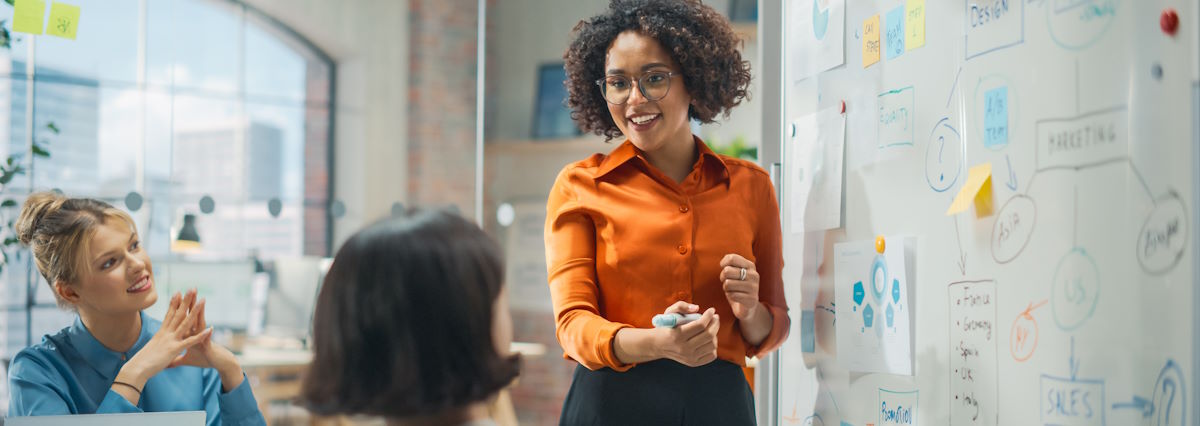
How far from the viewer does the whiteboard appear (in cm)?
120

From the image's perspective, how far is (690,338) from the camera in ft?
5.42

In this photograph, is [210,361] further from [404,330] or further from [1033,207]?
[1033,207]

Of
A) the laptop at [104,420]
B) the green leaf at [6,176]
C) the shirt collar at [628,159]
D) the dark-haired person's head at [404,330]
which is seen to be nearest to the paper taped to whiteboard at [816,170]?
the shirt collar at [628,159]

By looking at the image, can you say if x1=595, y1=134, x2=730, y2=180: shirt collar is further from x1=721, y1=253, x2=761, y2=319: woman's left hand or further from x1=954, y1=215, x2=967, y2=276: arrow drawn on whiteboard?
Answer: x1=954, y1=215, x2=967, y2=276: arrow drawn on whiteboard

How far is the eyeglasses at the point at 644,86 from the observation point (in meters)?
1.88

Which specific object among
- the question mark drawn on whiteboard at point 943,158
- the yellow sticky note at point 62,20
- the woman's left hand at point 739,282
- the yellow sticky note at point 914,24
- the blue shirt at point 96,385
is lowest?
the blue shirt at point 96,385

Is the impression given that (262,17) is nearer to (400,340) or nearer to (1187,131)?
(400,340)

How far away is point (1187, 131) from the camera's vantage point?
1161mm

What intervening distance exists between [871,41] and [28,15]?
193cm

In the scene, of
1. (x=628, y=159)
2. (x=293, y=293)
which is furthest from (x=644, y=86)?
(x=293, y=293)

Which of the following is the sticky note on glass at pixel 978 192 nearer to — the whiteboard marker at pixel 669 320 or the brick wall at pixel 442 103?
the whiteboard marker at pixel 669 320

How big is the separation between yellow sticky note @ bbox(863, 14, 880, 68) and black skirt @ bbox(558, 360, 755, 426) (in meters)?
0.67

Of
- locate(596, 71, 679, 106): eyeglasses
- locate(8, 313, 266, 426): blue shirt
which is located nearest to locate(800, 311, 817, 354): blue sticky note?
locate(596, 71, 679, 106): eyeglasses

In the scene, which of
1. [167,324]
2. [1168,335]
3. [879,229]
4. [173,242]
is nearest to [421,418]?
[1168,335]
